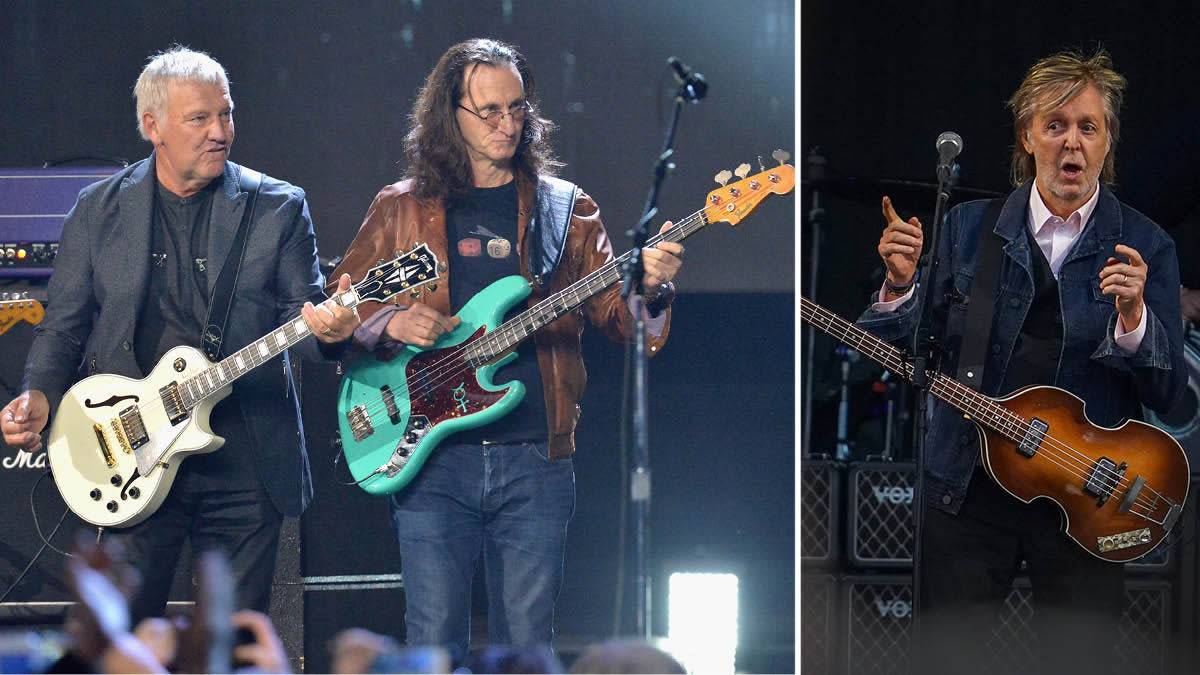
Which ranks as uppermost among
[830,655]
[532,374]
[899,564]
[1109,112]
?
[1109,112]

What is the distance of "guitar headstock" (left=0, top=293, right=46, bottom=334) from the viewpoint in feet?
12.3

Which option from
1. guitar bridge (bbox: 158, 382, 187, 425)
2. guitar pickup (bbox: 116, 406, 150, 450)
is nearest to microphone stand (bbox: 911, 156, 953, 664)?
guitar bridge (bbox: 158, 382, 187, 425)

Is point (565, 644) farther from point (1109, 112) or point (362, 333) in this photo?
point (1109, 112)

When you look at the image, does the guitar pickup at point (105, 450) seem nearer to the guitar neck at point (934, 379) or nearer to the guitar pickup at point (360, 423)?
the guitar pickup at point (360, 423)

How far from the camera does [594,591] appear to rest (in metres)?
3.74

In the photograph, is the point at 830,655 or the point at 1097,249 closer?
the point at 1097,249

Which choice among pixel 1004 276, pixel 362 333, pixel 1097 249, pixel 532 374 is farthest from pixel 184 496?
pixel 1097 249

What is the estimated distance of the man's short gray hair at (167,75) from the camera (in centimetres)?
381

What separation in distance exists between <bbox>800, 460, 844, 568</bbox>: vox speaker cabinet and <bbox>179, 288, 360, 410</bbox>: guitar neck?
1542 millimetres

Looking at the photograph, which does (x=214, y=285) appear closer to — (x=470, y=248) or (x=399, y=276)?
(x=399, y=276)

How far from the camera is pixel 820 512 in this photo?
390cm

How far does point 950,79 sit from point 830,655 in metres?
1.77

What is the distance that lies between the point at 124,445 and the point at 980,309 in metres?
2.44

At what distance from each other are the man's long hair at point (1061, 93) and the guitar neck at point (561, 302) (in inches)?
37.5
